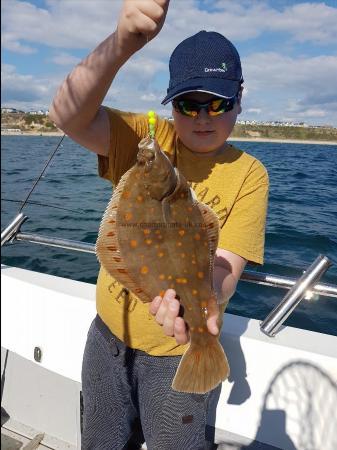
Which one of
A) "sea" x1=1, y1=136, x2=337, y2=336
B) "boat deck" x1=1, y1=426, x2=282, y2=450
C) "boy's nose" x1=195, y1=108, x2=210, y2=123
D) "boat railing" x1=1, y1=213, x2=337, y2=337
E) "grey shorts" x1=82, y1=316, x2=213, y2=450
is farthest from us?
"sea" x1=1, y1=136, x2=337, y2=336

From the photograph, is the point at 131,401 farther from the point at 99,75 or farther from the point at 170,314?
the point at 99,75

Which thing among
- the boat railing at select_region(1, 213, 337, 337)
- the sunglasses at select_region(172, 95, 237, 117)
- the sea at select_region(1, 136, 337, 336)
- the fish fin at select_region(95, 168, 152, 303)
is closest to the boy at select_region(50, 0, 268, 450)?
the sunglasses at select_region(172, 95, 237, 117)

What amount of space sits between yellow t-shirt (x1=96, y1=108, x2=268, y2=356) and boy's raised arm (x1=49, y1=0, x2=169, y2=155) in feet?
0.48

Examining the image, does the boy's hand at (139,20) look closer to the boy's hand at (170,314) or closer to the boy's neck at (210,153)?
the boy's neck at (210,153)

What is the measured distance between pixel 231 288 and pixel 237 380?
3.47 feet

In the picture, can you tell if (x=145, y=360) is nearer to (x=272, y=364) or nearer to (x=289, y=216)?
(x=272, y=364)

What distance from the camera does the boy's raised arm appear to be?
1.48 meters

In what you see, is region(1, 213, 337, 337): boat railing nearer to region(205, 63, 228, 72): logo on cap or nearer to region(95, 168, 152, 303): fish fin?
region(95, 168, 152, 303): fish fin

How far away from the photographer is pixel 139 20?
148cm

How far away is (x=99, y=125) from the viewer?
6.44ft

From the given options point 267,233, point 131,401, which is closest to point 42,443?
point 131,401

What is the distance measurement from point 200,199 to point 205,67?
0.62 metres

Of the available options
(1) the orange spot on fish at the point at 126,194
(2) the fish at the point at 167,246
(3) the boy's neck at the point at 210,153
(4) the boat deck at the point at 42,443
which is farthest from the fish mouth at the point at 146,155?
(4) the boat deck at the point at 42,443

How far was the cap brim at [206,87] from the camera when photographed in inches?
74.6
